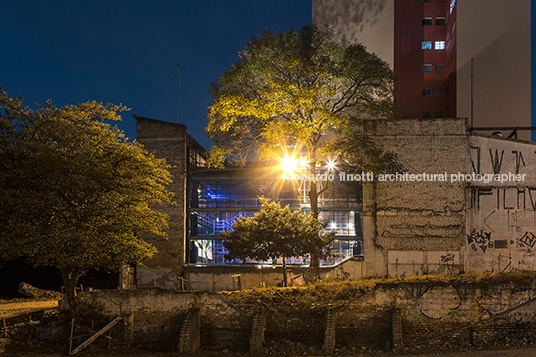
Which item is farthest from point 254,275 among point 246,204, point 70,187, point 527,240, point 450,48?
point 450,48

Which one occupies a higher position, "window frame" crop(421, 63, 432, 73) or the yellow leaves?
"window frame" crop(421, 63, 432, 73)

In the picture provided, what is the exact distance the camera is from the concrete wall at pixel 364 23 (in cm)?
3828

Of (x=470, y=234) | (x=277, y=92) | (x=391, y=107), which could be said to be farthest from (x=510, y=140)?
(x=277, y=92)

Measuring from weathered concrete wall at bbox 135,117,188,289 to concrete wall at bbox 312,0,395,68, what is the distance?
19.0 metres

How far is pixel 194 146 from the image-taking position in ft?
95.7

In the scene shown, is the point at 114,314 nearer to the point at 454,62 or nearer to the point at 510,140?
the point at 510,140

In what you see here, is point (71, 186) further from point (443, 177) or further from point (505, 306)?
point (443, 177)

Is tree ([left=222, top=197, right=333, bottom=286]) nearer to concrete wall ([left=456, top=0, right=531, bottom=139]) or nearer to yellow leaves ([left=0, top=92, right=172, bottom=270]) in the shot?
yellow leaves ([left=0, top=92, right=172, bottom=270])

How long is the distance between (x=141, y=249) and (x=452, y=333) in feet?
42.3

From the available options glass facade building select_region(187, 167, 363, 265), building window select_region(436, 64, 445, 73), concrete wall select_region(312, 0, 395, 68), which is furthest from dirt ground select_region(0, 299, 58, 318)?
building window select_region(436, 64, 445, 73)

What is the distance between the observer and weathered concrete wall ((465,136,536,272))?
2519 centimetres

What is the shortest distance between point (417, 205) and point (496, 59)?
19.0 metres

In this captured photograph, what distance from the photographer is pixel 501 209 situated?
25422mm

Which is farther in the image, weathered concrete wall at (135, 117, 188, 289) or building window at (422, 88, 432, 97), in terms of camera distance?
building window at (422, 88, 432, 97)
